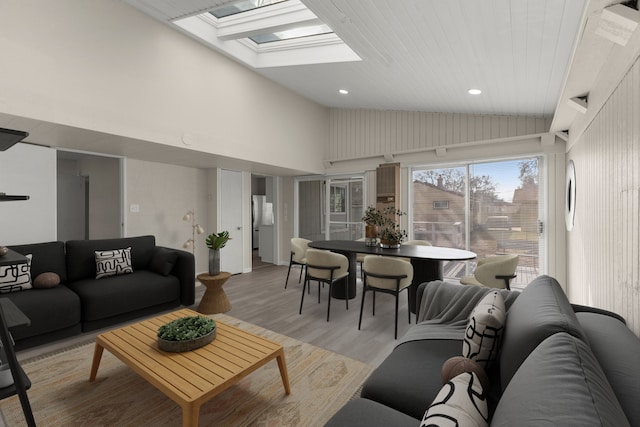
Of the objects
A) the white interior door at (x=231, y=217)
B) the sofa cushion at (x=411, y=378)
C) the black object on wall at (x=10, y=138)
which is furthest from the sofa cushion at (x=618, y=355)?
the white interior door at (x=231, y=217)

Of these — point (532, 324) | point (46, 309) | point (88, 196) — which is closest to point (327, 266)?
point (532, 324)

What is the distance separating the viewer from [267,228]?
275 inches

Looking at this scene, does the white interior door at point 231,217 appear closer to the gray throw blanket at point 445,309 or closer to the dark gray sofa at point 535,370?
the gray throw blanket at point 445,309

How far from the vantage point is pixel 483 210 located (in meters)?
4.65

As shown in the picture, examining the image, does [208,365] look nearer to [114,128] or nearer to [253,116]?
[114,128]

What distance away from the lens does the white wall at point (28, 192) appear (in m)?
3.24

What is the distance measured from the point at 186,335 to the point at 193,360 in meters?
0.19

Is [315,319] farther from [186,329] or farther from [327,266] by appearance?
[186,329]

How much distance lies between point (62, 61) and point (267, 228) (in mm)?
4794

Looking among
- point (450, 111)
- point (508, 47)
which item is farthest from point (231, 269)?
point (508, 47)

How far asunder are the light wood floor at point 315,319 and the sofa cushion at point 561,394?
1.77 metres

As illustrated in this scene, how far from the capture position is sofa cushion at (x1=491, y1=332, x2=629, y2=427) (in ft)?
2.02

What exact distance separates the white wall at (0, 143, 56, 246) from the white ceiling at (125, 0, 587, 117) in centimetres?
216

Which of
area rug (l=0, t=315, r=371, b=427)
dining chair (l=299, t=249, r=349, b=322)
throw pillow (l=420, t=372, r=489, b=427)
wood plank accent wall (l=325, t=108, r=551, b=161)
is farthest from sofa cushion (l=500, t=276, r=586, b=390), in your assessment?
wood plank accent wall (l=325, t=108, r=551, b=161)
